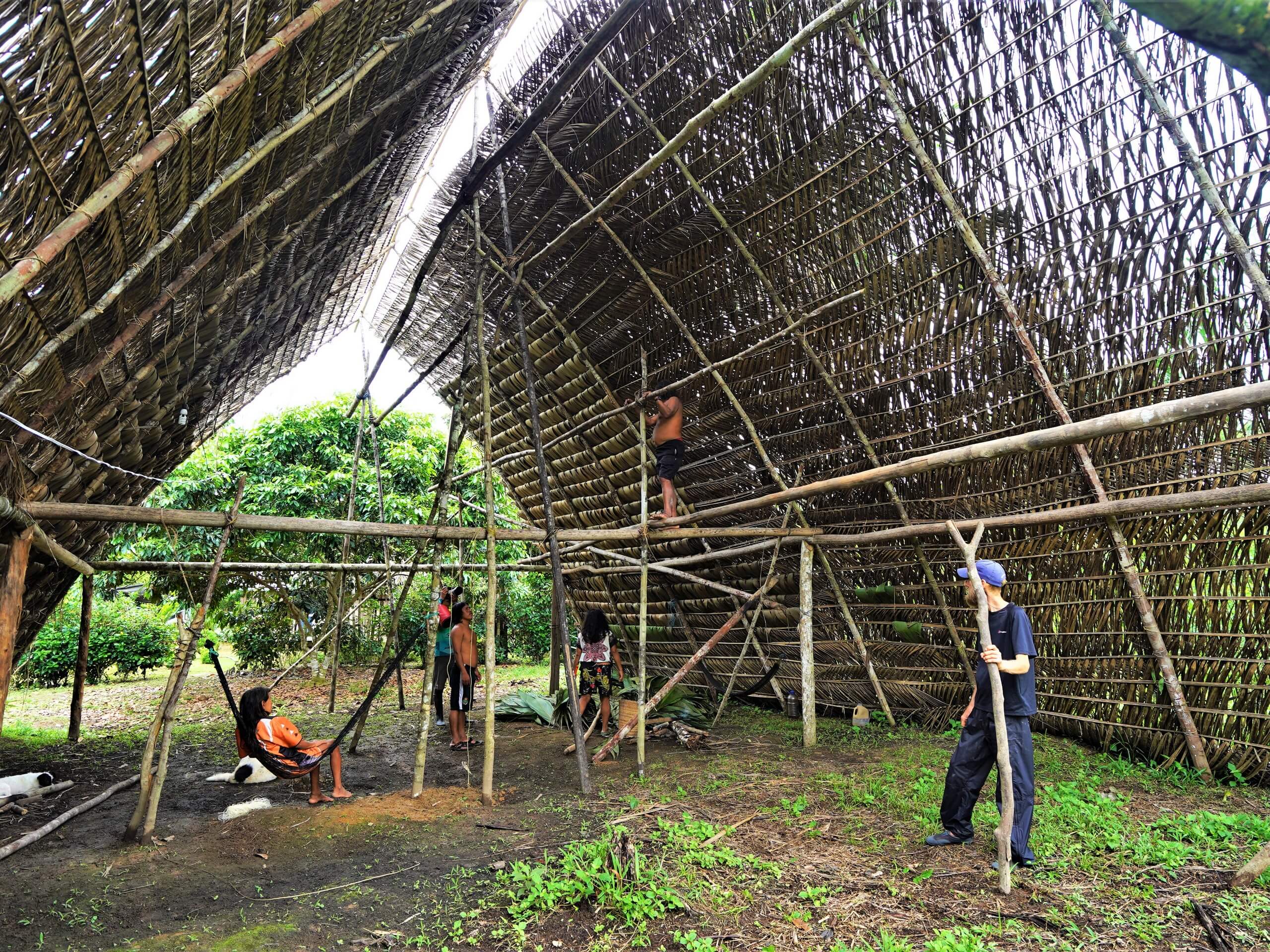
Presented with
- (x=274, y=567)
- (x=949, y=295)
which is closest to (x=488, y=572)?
(x=949, y=295)

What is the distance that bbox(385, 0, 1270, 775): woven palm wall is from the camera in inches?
148

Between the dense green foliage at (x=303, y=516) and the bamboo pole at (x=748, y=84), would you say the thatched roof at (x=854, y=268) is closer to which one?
the bamboo pole at (x=748, y=84)

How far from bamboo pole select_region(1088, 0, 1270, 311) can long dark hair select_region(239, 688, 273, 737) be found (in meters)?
5.51

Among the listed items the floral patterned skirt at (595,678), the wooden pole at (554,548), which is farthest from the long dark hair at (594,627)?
the wooden pole at (554,548)

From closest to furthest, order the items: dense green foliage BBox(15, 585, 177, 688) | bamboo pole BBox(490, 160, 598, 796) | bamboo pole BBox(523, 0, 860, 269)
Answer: bamboo pole BBox(523, 0, 860, 269) < bamboo pole BBox(490, 160, 598, 796) < dense green foliage BBox(15, 585, 177, 688)

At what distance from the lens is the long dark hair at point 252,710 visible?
420 cm

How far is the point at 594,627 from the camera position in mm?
6184

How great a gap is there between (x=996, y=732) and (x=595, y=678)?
376cm

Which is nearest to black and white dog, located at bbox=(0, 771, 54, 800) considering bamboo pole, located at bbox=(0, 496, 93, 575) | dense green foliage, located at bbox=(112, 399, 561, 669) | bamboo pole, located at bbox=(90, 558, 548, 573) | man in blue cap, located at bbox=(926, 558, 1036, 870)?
bamboo pole, located at bbox=(0, 496, 93, 575)

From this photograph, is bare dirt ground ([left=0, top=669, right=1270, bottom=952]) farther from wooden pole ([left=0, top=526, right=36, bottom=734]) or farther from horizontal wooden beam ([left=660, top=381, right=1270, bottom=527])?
horizontal wooden beam ([left=660, top=381, right=1270, bottom=527])

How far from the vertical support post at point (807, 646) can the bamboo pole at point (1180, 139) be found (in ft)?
10.6

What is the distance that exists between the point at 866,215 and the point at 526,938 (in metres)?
4.41

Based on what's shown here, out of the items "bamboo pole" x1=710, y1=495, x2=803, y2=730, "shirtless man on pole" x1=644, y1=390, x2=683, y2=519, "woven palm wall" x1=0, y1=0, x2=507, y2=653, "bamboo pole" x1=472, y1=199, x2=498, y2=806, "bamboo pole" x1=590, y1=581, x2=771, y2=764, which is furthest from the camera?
"shirtless man on pole" x1=644, y1=390, x2=683, y2=519

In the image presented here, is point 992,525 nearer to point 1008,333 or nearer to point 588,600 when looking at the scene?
point 1008,333
